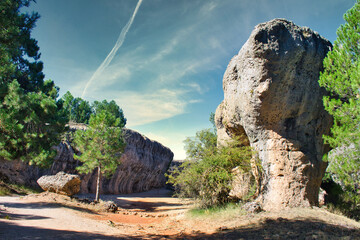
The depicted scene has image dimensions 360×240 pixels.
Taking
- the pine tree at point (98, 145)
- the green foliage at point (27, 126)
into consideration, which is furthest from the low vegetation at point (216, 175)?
the green foliage at point (27, 126)

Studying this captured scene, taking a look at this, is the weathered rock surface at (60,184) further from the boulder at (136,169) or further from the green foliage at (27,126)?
the boulder at (136,169)

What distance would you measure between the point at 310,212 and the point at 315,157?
10.5 ft

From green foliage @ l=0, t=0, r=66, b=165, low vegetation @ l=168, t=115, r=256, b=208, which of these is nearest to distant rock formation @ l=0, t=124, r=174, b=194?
green foliage @ l=0, t=0, r=66, b=165

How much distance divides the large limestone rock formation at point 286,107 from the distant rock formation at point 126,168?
18.8m

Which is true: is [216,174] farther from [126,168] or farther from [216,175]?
[126,168]

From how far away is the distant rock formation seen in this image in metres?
19.1

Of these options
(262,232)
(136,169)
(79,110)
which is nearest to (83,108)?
(79,110)

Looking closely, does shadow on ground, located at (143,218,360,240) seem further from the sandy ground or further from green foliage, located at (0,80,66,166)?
green foliage, located at (0,80,66,166)

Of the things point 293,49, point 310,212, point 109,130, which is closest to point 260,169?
point 310,212

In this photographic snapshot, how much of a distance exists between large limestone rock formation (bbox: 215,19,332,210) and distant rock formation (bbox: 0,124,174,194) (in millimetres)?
18768

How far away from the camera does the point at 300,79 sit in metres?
12.0

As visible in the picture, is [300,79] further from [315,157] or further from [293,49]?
[315,157]

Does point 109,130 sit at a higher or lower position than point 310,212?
higher

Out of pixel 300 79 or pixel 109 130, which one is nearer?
pixel 300 79
